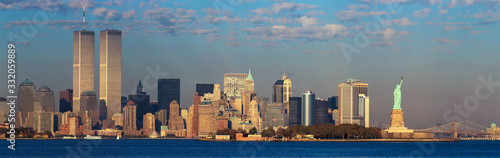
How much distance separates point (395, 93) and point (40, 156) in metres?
78.8

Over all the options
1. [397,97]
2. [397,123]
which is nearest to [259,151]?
[397,97]

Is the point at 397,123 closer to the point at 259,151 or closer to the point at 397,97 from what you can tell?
the point at 397,97

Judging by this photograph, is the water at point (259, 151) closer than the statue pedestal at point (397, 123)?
Yes

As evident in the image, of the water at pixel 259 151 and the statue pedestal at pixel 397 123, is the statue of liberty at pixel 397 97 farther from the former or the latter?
the water at pixel 259 151

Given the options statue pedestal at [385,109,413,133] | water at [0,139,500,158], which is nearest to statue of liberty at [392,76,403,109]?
statue pedestal at [385,109,413,133]

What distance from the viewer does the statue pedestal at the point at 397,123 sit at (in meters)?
168

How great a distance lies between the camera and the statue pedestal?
168 meters

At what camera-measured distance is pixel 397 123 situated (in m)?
173

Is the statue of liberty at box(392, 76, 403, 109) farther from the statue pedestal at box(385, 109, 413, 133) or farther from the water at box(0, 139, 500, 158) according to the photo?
the water at box(0, 139, 500, 158)

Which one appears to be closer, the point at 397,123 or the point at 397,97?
the point at 397,97

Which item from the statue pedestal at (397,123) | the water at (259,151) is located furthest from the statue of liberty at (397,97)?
the water at (259,151)

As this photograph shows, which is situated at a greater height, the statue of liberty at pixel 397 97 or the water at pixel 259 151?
the statue of liberty at pixel 397 97

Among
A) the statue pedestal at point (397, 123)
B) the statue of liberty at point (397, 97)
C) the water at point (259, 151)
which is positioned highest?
the statue of liberty at point (397, 97)

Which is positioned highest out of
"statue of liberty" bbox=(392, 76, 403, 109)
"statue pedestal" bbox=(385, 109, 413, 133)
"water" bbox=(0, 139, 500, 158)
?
"statue of liberty" bbox=(392, 76, 403, 109)
